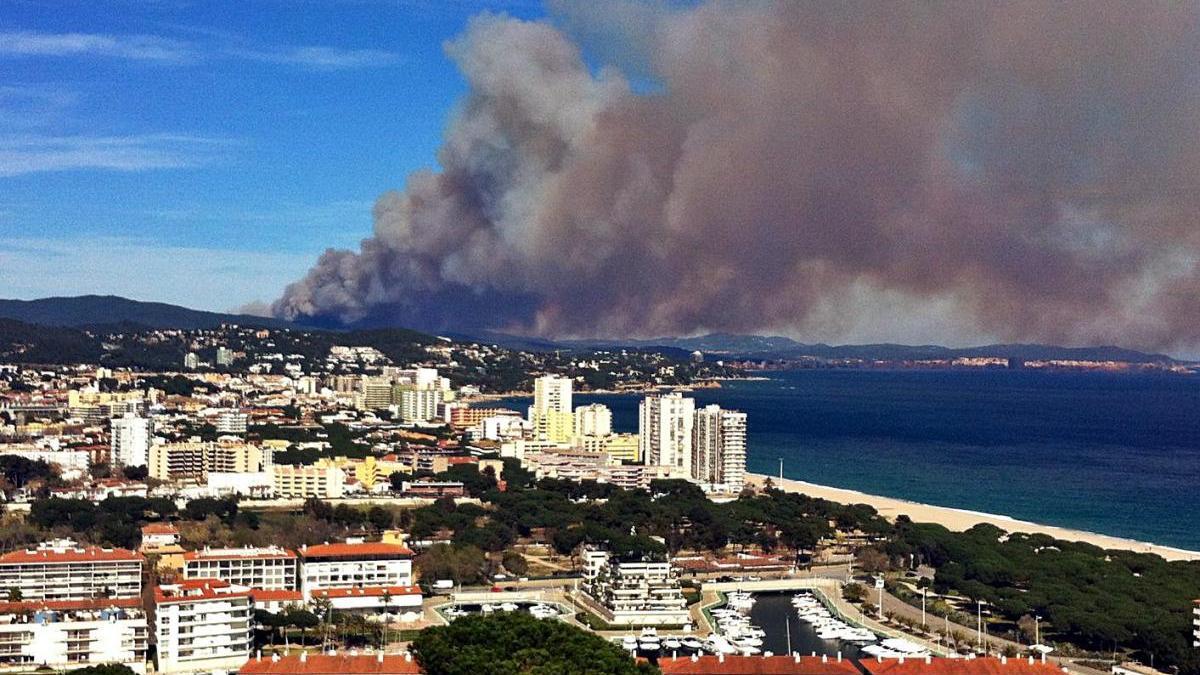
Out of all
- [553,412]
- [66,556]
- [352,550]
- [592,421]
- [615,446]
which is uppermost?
[553,412]

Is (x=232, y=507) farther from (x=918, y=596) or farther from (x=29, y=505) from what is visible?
(x=918, y=596)

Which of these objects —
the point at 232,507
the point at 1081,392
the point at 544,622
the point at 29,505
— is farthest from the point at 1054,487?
the point at 1081,392

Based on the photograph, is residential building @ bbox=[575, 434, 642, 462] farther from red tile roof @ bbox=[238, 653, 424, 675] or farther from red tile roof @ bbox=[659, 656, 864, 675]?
red tile roof @ bbox=[238, 653, 424, 675]

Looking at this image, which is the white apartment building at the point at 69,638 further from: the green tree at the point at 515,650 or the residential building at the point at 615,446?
the residential building at the point at 615,446

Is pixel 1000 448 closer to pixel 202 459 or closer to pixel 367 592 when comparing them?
pixel 202 459

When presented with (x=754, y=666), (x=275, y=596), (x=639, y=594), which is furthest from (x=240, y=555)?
(x=754, y=666)

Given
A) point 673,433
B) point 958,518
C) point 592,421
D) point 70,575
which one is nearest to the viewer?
point 70,575
